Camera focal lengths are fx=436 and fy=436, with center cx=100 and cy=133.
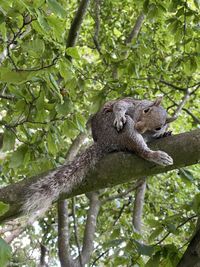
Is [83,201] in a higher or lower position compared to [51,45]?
lower

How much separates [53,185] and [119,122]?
622 mm

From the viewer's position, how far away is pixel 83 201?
5035 mm

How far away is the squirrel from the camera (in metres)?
1.94

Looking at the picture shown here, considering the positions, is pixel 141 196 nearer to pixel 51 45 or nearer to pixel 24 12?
pixel 51 45

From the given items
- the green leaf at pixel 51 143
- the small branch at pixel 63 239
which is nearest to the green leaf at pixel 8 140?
the green leaf at pixel 51 143

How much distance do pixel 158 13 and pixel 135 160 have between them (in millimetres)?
1146

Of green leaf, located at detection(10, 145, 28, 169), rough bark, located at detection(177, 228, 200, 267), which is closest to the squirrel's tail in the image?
green leaf, located at detection(10, 145, 28, 169)

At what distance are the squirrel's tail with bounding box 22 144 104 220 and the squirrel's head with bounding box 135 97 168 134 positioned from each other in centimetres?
43

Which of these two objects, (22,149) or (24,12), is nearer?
(24,12)

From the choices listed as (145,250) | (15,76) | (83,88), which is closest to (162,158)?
(145,250)

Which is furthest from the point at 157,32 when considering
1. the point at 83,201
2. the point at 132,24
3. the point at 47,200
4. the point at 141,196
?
the point at 47,200

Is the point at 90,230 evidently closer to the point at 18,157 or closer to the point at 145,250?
the point at 18,157

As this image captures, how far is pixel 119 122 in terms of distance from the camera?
8.05ft

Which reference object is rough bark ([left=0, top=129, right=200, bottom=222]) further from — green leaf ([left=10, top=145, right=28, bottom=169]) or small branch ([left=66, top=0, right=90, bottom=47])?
small branch ([left=66, top=0, right=90, bottom=47])
